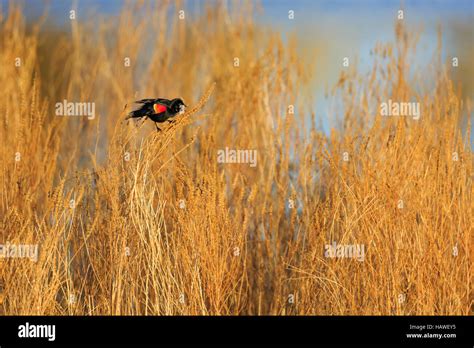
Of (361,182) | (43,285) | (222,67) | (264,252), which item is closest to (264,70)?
(222,67)

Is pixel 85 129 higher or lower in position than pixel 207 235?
higher

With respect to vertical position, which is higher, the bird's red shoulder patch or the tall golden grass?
the bird's red shoulder patch

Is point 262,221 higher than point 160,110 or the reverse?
the reverse

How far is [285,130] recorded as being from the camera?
5508 mm

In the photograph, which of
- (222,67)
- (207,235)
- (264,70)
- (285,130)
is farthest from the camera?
(222,67)

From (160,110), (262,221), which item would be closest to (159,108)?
(160,110)

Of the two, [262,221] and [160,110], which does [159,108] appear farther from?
[262,221]

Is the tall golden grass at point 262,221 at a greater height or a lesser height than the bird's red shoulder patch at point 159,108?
lesser

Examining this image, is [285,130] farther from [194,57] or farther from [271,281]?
[194,57]

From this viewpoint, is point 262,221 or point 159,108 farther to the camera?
point 262,221

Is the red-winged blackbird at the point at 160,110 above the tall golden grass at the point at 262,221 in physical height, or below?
above

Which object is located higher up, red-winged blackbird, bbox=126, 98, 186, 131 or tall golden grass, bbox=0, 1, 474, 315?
red-winged blackbird, bbox=126, 98, 186, 131
